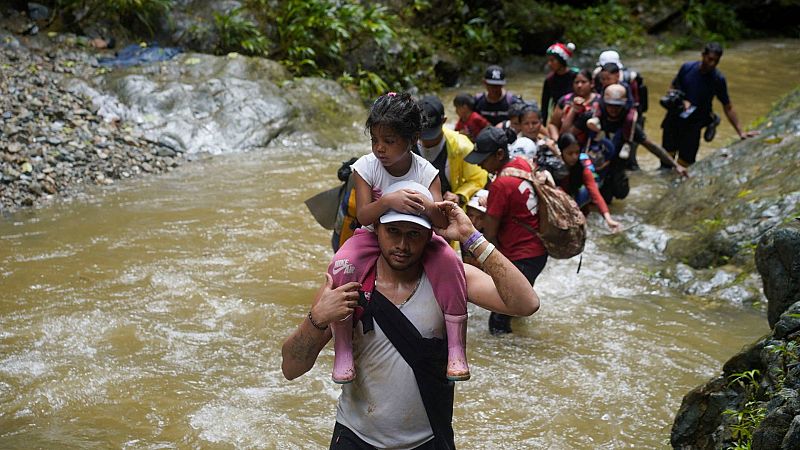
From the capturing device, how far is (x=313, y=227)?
9266 millimetres

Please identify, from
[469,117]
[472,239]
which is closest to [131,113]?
[469,117]

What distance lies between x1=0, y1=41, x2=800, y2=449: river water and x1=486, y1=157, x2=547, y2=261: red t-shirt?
0.88 m

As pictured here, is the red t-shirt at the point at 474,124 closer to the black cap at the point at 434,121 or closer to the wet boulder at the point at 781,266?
the black cap at the point at 434,121

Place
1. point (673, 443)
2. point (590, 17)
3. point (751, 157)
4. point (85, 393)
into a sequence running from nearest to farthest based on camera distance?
point (673, 443) < point (85, 393) < point (751, 157) < point (590, 17)

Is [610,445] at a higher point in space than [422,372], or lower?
lower

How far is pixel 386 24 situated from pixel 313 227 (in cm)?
823

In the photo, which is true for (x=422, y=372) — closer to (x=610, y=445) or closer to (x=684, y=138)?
(x=610, y=445)

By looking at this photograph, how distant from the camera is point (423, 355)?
3100 millimetres

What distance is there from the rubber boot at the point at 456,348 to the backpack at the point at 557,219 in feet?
9.16

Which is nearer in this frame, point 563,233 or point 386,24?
point 563,233

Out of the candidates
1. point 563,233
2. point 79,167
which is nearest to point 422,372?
point 563,233

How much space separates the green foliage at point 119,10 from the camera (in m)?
13.8

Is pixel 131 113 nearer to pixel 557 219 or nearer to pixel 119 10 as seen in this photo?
pixel 119 10

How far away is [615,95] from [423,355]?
6589 millimetres
